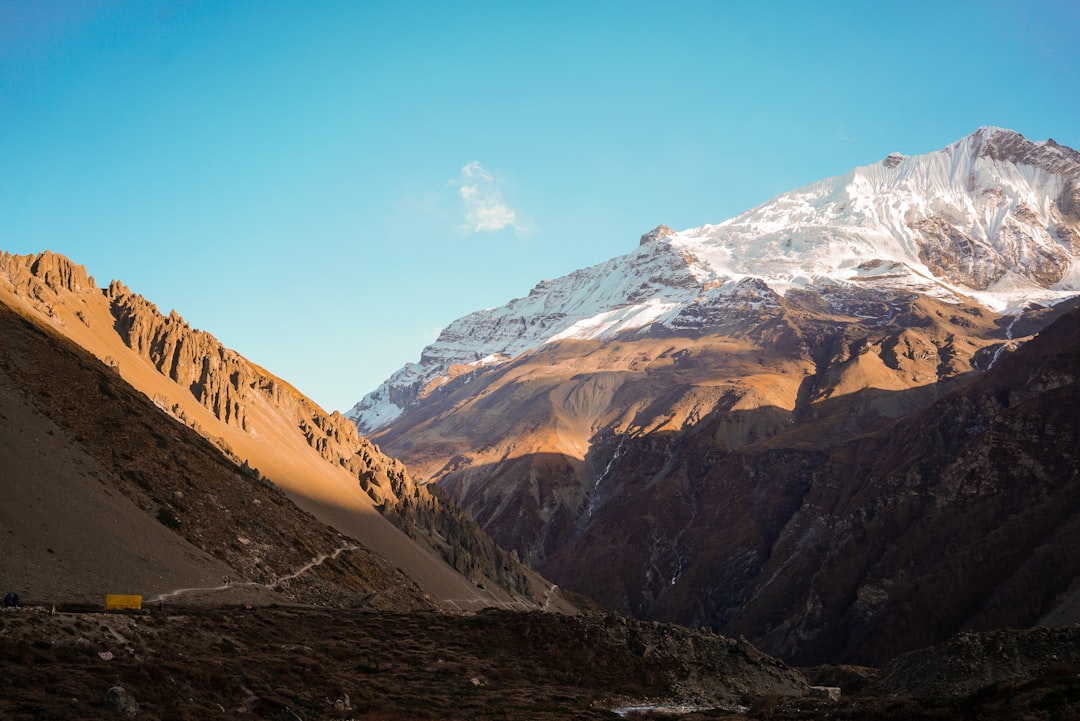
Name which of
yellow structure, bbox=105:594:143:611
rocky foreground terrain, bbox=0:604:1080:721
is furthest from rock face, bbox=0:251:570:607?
yellow structure, bbox=105:594:143:611

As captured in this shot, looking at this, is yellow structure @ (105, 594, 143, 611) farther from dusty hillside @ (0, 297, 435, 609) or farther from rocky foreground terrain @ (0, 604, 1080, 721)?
dusty hillside @ (0, 297, 435, 609)

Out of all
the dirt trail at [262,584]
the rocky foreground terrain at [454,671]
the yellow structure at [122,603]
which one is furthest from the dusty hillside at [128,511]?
the rocky foreground terrain at [454,671]

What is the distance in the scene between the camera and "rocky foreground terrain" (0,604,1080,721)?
29109mm

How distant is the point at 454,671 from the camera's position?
152 ft

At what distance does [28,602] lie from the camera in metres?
38.4

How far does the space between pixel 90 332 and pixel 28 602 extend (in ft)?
200

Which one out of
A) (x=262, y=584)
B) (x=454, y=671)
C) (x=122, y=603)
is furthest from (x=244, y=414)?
(x=454, y=671)

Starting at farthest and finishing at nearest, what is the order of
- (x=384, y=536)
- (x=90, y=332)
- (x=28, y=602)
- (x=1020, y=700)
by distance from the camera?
(x=384, y=536), (x=90, y=332), (x=28, y=602), (x=1020, y=700)

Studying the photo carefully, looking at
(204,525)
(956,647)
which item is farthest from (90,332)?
(956,647)

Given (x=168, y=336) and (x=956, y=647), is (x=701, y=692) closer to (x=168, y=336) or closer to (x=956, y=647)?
(x=956, y=647)

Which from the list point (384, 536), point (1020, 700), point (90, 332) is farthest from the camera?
point (384, 536)

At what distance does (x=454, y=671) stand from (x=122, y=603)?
58.6ft

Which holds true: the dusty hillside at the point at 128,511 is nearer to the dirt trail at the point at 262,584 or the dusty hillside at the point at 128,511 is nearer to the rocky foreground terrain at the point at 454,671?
the dirt trail at the point at 262,584

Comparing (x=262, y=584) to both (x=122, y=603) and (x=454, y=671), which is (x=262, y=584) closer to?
(x=122, y=603)
